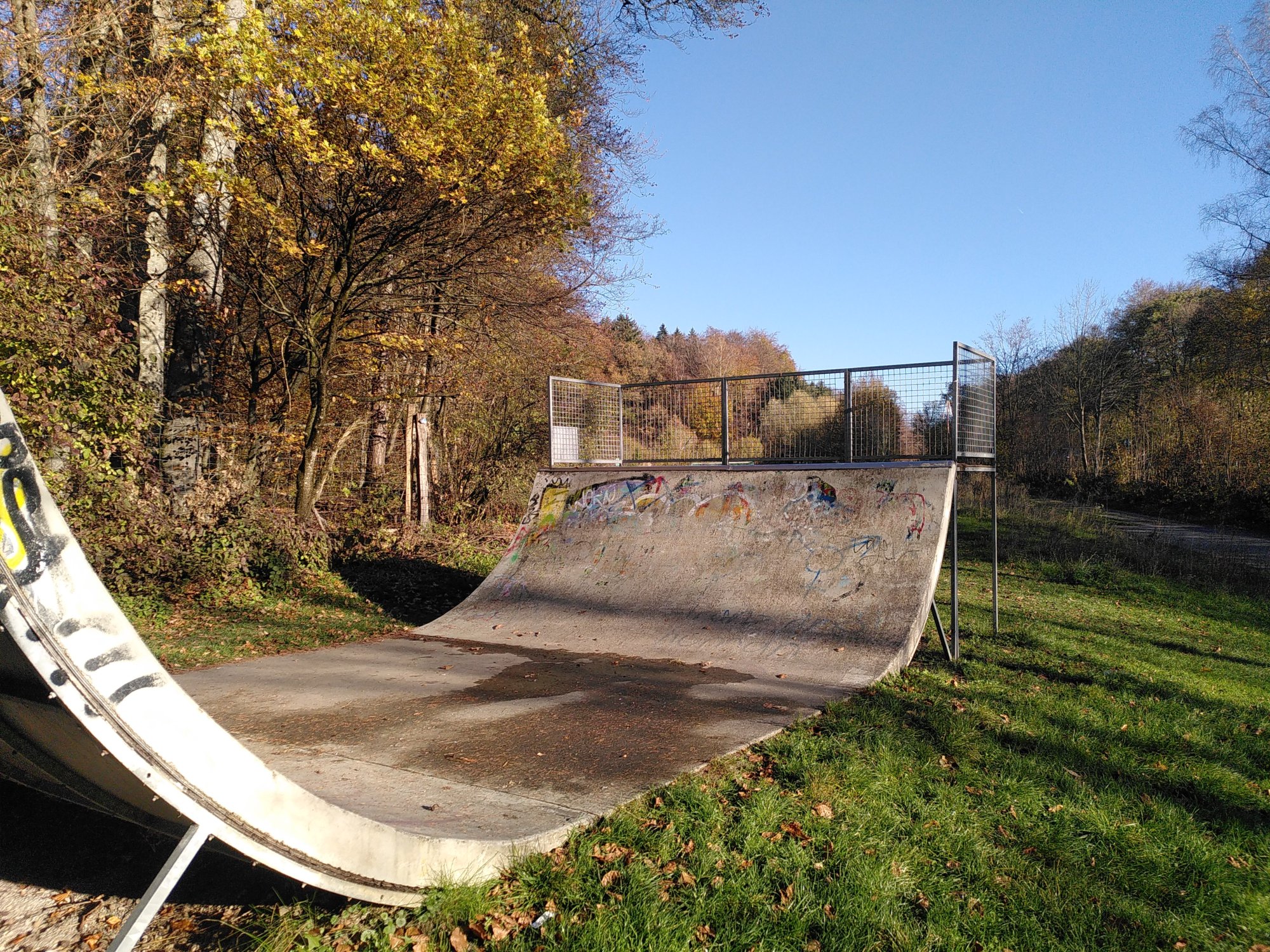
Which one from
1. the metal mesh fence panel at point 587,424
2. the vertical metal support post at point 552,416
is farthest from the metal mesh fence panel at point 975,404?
the vertical metal support post at point 552,416

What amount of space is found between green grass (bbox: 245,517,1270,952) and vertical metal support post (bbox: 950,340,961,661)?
125 centimetres

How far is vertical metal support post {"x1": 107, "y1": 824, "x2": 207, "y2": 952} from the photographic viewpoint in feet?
7.21

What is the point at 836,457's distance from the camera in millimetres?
9016

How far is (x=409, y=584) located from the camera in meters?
11.6

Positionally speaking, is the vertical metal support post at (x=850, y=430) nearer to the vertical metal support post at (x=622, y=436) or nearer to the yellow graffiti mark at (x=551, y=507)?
the vertical metal support post at (x=622, y=436)

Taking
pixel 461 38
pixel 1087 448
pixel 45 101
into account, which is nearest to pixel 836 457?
pixel 461 38

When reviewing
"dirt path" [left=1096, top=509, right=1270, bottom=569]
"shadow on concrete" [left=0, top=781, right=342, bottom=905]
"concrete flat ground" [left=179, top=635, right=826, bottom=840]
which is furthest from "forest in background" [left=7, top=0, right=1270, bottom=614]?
"dirt path" [left=1096, top=509, right=1270, bottom=569]

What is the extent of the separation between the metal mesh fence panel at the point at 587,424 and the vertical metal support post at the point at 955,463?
444 centimetres

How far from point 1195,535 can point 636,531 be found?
54.7ft

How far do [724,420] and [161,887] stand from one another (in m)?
7.93

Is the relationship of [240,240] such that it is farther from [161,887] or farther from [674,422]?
[161,887]

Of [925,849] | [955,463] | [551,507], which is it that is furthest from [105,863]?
[955,463]

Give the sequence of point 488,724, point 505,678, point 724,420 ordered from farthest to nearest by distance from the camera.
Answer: point 724,420, point 505,678, point 488,724

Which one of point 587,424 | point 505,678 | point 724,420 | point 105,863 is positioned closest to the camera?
point 105,863
